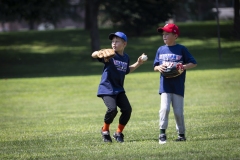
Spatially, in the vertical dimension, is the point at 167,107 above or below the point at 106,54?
below

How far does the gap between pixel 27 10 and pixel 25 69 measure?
3343mm

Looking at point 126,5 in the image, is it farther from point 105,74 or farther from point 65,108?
point 105,74

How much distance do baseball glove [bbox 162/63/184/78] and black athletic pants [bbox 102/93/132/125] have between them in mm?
942

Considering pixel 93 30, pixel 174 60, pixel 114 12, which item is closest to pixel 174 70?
pixel 174 60

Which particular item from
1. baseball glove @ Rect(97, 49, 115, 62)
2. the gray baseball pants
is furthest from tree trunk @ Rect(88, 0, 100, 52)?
the gray baseball pants

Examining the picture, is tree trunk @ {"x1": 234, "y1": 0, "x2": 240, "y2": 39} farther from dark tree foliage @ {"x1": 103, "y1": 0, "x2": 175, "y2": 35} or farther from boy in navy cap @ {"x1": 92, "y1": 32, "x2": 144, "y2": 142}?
boy in navy cap @ {"x1": 92, "y1": 32, "x2": 144, "y2": 142}

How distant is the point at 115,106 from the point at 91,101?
1238 centimetres

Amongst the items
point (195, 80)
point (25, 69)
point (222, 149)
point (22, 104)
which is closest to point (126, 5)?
point (25, 69)

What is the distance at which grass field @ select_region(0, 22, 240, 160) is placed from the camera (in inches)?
330

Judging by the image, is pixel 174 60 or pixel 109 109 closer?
pixel 174 60

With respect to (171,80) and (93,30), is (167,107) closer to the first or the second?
(171,80)

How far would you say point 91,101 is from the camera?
21.6 m

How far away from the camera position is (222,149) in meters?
7.82

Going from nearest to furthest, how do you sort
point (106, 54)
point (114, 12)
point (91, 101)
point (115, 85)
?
point (106, 54) → point (115, 85) → point (91, 101) → point (114, 12)
